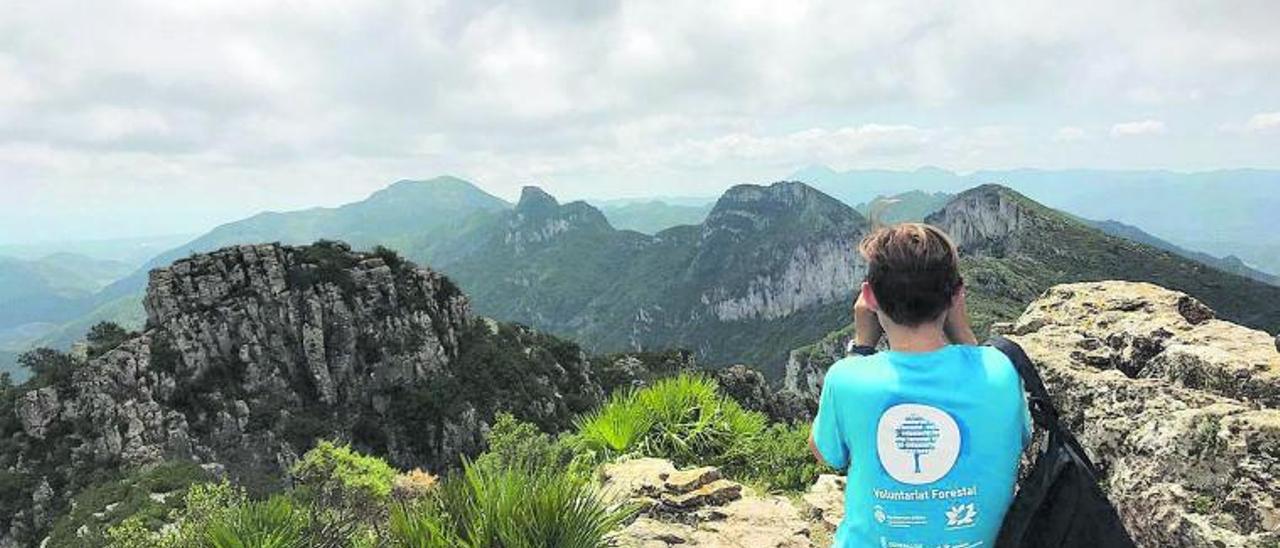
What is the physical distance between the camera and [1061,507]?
285cm

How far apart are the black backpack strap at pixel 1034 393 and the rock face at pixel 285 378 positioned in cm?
6750

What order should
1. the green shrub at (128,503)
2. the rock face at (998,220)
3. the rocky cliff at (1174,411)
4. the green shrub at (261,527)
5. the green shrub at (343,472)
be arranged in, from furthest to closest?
the rock face at (998,220)
the green shrub at (128,503)
the green shrub at (343,472)
the green shrub at (261,527)
the rocky cliff at (1174,411)

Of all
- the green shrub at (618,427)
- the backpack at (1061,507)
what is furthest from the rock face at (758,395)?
the backpack at (1061,507)

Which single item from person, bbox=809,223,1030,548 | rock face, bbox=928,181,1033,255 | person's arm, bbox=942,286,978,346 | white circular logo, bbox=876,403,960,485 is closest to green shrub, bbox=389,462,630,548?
person, bbox=809,223,1030,548

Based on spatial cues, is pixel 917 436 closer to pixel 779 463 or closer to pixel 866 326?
pixel 866 326

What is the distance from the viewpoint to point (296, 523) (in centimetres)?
639

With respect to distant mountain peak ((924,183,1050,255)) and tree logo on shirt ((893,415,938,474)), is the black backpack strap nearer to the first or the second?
tree logo on shirt ((893,415,938,474))

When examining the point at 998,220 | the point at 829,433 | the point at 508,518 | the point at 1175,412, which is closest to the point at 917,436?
the point at 829,433

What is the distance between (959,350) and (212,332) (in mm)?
85168

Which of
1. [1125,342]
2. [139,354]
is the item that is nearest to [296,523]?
[1125,342]

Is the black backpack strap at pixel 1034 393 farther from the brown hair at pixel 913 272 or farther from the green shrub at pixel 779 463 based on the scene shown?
the green shrub at pixel 779 463

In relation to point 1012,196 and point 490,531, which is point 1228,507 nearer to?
point 490,531

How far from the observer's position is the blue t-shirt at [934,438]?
2873 millimetres

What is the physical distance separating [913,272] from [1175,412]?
305 cm
